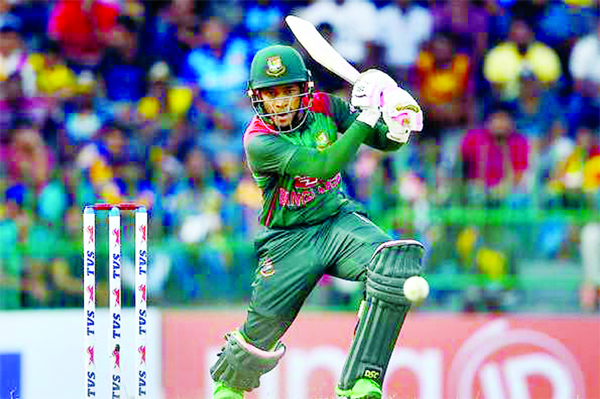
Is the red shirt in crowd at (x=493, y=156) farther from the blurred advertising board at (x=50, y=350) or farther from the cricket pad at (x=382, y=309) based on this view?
the cricket pad at (x=382, y=309)

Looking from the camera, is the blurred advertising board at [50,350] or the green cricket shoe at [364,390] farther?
the blurred advertising board at [50,350]

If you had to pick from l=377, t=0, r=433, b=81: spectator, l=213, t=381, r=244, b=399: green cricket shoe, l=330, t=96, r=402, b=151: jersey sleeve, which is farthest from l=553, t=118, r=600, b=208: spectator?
l=213, t=381, r=244, b=399: green cricket shoe

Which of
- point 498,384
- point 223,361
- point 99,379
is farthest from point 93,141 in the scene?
point 223,361

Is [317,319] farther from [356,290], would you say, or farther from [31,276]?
[31,276]

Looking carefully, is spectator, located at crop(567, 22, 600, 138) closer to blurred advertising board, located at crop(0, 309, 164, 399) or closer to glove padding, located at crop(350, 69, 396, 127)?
blurred advertising board, located at crop(0, 309, 164, 399)

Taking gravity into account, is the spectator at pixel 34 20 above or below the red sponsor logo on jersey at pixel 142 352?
above

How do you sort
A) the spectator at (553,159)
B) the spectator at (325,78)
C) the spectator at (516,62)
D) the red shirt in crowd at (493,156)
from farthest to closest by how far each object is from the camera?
the spectator at (516,62)
the spectator at (325,78)
the red shirt in crowd at (493,156)
the spectator at (553,159)

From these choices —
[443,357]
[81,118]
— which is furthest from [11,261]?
[443,357]

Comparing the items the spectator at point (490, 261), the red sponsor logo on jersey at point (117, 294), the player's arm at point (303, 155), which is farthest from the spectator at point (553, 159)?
the red sponsor logo on jersey at point (117, 294)
